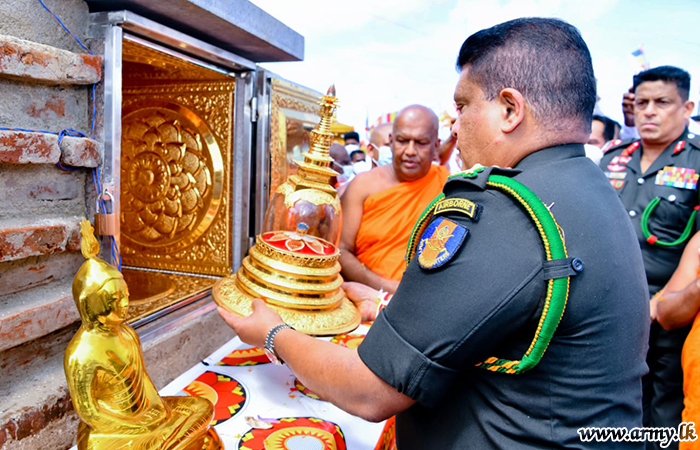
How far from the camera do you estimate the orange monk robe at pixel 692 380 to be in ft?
6.56

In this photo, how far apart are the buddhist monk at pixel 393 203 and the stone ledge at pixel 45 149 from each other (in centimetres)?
187

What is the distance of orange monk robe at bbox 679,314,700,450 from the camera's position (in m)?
2.00

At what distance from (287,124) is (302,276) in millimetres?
1346

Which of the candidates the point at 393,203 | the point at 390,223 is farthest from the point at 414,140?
the point at 390,223

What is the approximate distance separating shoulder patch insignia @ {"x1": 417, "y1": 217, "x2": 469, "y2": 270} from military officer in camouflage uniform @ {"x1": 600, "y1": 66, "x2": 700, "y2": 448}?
2.44 m

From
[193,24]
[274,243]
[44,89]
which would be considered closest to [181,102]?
[193,24]

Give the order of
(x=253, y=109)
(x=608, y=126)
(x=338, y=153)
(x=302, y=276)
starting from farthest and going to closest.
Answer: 1. (x=608, y=126)
2. (x=338, y=153)
3. (x=253, y=109)
4. (x=302, y=276)

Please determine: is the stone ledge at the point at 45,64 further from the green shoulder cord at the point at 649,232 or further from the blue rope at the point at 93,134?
the green shoulder cord at the point at 649,232

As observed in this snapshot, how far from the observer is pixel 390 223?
3199 millimetres

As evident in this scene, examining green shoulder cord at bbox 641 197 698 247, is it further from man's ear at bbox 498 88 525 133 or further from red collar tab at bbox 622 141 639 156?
man's ear at bbox 498 88 525 133

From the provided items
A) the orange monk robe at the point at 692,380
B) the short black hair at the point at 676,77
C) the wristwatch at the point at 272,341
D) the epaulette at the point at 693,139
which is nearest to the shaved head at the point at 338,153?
the short black hair at the point at 676,77

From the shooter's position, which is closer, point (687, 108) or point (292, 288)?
point (292, 288)

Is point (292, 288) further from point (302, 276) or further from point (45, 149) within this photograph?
point (45, 149)

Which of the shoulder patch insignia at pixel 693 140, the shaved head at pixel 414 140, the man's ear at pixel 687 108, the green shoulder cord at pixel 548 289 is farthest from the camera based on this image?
the shaved head at pixel 414 140
